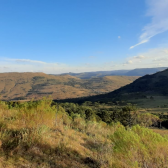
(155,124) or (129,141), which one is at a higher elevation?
(129,141)

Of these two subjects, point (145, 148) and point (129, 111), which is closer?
point (145, 148)

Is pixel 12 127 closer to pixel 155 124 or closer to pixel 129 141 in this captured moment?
pixel 129 141

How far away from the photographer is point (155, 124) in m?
27.4

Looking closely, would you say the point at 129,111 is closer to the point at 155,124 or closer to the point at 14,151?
the point at 155,124

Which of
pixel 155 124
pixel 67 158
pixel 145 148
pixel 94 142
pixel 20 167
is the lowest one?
pixel 155 124

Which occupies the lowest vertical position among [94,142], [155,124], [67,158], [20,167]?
[155,124]

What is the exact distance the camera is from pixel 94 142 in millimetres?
6066

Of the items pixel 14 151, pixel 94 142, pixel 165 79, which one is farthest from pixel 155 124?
pixel 165 79

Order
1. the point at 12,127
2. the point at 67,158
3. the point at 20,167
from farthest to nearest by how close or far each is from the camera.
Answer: the point at 12,127 < the point at 67,158 < the point at 20,167

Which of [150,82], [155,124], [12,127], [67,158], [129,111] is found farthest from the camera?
[150,82]

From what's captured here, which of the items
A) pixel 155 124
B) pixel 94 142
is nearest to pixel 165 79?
pixel 155 124

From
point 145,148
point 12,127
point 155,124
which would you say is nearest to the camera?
point 145,148

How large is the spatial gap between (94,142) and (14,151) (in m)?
3.59

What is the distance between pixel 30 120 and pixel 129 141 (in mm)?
3683
